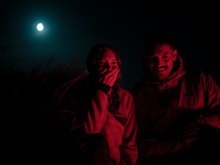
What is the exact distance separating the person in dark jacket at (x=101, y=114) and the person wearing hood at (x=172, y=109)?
0.37 meters

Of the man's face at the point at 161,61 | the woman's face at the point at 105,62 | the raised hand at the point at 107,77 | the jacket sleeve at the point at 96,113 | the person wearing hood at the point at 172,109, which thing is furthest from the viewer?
the man's face at the point at 161,61

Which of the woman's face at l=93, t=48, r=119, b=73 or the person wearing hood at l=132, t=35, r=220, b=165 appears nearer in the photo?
the woman's face at l=93, t=48, r=119, b=73

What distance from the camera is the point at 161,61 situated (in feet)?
8.65

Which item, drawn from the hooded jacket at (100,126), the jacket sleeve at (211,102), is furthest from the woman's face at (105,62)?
the jacket sleeve at (211,102)

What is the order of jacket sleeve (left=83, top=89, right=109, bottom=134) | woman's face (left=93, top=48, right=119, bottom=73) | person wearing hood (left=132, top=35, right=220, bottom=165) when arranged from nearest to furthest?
jacket sleeve (left=83, top=89, right=109, bottom=134), woman's face (left=93, top=48, right=119, bottom=73), person wearing hood (left=132, top=35, right=220, bottom=165)

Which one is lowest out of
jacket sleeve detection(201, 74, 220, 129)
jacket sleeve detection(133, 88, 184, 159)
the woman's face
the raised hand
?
jacket sleeve detection(133, 88, 184, 159)

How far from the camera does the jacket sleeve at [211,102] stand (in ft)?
8.14

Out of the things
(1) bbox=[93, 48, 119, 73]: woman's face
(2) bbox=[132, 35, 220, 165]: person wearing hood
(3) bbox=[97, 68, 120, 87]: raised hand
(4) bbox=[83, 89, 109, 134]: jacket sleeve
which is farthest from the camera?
(2) bbox=[132, 35, 220, 165]: person wearing hood

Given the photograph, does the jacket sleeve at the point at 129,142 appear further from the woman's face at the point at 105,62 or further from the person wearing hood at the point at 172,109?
the woman's face at the point at 105,62

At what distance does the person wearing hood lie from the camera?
2.48 metres

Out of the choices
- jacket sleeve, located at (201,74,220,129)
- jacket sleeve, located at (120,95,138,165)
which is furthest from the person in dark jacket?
jacket sleeve, located at (201,74,220,129)

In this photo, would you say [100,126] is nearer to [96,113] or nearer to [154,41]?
[96,113]

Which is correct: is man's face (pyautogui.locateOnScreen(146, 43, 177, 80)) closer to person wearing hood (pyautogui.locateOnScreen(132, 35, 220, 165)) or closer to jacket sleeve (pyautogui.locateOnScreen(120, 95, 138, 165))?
person wearing hood (pyautogui.locateOnScreen(132, 35, 220, 165))

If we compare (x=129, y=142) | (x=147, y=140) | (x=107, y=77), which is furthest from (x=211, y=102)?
(x=107, y=77)
